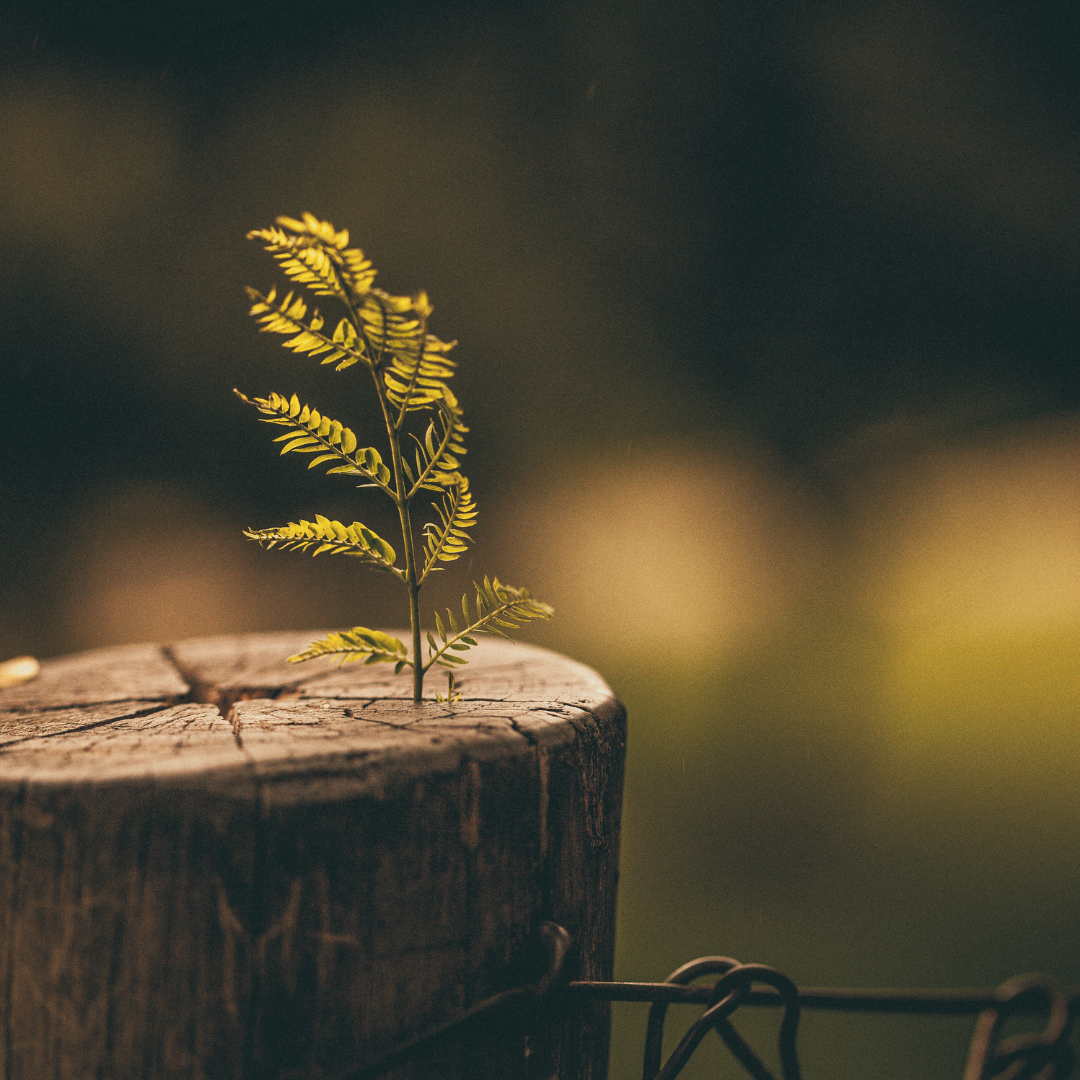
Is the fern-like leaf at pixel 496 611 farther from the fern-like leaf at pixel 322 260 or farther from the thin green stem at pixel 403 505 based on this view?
the fern-like leaf at pixel 322 260

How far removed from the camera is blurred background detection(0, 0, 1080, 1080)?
3.62 metres

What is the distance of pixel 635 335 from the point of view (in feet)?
13.8

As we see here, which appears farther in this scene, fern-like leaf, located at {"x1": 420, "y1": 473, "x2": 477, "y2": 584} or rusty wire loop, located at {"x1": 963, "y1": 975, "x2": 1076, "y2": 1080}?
fern-like leaf, located at {"x1": 420, "y1": 473, "x2": 477, "y2": 584}

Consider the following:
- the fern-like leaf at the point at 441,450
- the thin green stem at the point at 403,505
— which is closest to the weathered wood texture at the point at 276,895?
the thin green stem at the point at 403,505

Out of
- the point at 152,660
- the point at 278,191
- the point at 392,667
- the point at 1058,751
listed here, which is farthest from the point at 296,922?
the point at 278,191

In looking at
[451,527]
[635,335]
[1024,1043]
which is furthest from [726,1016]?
[635,335]

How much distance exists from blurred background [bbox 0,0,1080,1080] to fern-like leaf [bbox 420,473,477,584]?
3.03 m

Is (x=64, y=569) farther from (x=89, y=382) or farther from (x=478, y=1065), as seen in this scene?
(x=478, y=1065)

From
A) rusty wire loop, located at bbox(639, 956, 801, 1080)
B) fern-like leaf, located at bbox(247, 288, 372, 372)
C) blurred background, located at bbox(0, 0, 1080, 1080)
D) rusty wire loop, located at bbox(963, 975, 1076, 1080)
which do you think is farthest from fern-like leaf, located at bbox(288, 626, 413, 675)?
blurred background, located at bbox(0, 0, 1080, 1080)

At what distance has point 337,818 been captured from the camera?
24.0 inches

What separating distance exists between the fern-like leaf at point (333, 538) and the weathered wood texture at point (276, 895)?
0.66ft

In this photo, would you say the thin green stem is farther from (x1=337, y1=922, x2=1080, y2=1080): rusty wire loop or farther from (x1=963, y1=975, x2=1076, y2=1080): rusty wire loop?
(x1=963, y1=975, x2=1076, y2=1080): rusty wire loop

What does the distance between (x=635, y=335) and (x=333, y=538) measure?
368 cm

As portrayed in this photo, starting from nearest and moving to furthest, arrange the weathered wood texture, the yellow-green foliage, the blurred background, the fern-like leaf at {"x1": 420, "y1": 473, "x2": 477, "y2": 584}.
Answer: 1. the weathered wood texture
2. the yellow-green foliage
3. the fern-like leaf at {"x1": 420, "y1": 473, "x2": 477, "y2": 584}
4. the blurred background
